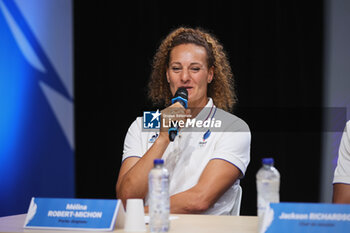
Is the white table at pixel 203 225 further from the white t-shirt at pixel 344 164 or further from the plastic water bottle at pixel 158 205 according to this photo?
the white t-shirt at pixel 344 164

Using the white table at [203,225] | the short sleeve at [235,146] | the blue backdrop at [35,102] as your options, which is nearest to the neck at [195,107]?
the short sleeve at [235,146]

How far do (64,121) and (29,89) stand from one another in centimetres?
37

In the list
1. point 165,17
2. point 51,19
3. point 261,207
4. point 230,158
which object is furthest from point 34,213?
point 51,19

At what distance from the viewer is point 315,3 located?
116 inches

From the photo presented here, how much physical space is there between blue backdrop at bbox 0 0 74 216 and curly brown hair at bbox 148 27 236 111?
3.68ft

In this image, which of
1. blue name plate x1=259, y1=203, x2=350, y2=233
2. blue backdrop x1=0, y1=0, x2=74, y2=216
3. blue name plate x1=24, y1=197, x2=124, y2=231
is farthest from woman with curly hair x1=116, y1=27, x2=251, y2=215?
blue backdrop x1=0, y1=0, x2=74, y2=216

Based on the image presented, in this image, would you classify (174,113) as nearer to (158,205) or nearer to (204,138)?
(204,138)

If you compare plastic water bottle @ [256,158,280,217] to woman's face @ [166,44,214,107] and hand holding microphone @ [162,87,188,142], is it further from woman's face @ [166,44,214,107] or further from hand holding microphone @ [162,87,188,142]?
woman's face @ [166,44,214,107]

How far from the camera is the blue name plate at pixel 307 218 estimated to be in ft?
3.86

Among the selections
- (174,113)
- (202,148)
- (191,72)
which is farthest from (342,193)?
(191,72)

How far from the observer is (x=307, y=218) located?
1188 millimetres

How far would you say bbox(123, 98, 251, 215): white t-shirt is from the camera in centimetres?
208

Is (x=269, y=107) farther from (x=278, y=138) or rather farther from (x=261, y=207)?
(x=261, y=207)

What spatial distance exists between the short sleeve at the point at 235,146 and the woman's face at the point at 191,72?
26 centimetres
